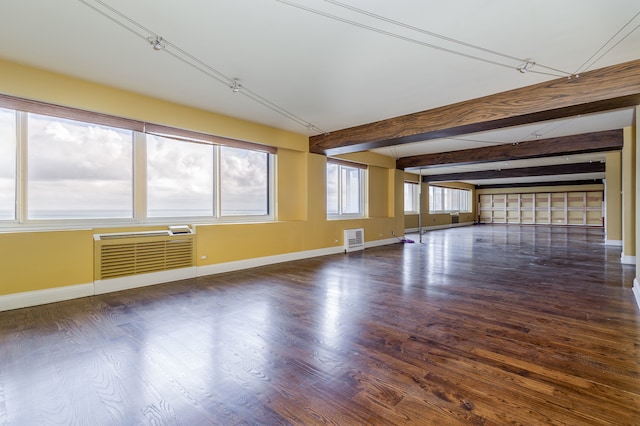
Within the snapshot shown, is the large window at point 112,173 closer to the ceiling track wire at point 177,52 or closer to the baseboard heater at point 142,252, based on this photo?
the baseboard heater at point 142,252

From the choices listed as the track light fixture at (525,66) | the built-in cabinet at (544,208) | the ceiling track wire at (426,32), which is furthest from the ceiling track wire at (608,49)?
Result: the built-in cabinet at (544,208)

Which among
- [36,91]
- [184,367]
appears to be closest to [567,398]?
[184,367]

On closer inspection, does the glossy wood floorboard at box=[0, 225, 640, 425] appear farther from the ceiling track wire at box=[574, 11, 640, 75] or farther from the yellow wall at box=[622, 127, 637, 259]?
the ceiling track wire at box=[574, 11, 640, 75]

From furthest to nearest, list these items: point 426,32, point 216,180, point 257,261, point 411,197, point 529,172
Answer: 1. point 411,197
2. point 529,172
3. point 257,261
4. point 216,180
5. point 426,32

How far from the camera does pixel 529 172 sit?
10984 millimetres

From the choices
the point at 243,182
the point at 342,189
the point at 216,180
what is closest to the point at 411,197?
the point at 342,189

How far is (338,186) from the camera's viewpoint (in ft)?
25.1

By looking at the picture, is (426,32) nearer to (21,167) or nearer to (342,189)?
(21,167)

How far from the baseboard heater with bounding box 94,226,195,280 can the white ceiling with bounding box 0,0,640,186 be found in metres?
1.95

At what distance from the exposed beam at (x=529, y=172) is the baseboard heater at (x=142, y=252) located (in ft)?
34.3

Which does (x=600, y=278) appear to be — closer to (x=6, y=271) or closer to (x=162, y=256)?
(x=162, y=256)

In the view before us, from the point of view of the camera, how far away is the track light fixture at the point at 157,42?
8.68 feet

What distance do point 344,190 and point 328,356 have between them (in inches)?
235

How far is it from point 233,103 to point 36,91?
217 cm
